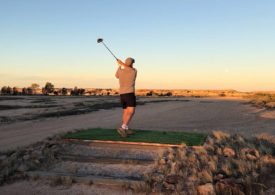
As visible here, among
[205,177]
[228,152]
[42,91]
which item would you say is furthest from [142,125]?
[42,91]

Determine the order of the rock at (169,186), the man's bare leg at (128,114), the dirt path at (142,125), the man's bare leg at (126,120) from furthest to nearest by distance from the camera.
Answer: the dirt path at (142,125), the man's bare leg at (128,114), the man's bare leg at (126,120), the rock at (169,186)

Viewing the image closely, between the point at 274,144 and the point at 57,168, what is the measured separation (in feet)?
18.9

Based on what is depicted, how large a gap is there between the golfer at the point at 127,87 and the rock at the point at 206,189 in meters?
4.31

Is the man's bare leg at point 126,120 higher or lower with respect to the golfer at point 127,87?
lower

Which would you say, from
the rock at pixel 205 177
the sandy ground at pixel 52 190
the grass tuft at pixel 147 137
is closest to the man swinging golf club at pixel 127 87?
the grass tuft at pixel 147 137

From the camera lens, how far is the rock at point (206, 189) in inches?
314

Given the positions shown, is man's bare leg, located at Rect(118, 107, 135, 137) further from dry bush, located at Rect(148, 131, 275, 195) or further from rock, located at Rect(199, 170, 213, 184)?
rock, located at Rect(199, 170, 213, 184)

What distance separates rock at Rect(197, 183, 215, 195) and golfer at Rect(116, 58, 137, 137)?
431 cm

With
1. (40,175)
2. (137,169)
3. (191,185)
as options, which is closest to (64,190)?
(40,175)

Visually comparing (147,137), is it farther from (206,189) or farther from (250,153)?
(206,189)

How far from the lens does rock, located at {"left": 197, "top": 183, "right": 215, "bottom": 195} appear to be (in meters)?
7.97

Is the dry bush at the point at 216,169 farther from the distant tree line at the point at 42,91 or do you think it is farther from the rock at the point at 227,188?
the distant tree line at the point at 42,91

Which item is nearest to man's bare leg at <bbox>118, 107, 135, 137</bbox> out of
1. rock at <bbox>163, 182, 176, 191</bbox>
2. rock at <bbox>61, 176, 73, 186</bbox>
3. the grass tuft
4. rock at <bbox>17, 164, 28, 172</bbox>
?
the grass tuft

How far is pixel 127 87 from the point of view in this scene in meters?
12.3
